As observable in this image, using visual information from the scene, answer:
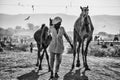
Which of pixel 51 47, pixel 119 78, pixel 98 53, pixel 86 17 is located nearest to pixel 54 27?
pixel 51 47

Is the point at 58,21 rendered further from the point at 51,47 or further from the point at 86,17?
the point at 86,17

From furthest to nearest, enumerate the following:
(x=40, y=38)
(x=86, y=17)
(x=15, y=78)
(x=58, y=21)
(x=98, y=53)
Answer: (x=98, y=53)
(x=40, y=38)
(x=86, y=17)
(x=15, y=78)
(x=58, y=21)

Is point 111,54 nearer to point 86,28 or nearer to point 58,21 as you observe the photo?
point 86,28

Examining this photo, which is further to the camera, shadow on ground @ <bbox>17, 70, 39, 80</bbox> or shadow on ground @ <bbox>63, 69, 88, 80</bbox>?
shadow on ground @ <bbox>17, 70, 39, 80</bbox>

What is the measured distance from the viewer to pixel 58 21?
6676mm

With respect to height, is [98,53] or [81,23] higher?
Answer: [81,23]

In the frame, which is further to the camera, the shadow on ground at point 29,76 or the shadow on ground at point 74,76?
the shadow on ground at point 29,76

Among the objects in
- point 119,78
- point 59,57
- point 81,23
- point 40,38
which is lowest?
point 119,78

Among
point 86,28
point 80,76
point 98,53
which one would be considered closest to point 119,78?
point 80,76

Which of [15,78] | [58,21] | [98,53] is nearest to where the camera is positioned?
[58,21]

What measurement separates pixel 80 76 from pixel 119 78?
1.58 meters

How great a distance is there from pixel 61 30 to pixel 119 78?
3.03 meters

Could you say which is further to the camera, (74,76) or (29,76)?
(29,76)

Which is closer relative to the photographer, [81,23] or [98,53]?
[81,23]
